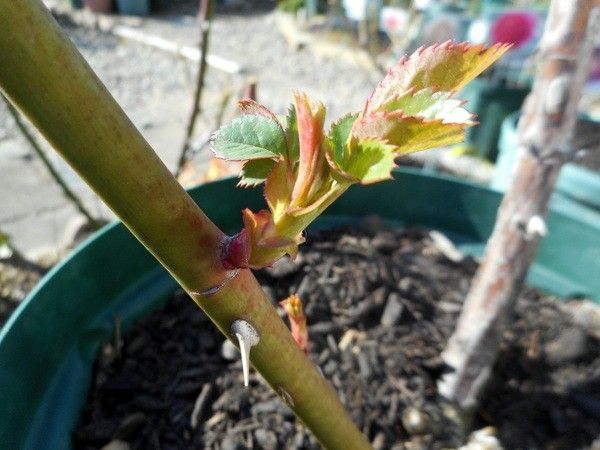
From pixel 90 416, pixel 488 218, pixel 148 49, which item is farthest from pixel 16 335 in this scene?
pixel 148 49

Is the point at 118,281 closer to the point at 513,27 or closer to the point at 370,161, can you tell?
the point at 370,161

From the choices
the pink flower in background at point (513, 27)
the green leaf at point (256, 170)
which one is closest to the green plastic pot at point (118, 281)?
the green leaf at point (256, 170)

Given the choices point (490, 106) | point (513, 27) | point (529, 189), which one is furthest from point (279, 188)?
point (490, 106)

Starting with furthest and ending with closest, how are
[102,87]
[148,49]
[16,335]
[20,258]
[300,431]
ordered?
[148,49]
[20,258]
[300,431]
[16,335]
[102,87]

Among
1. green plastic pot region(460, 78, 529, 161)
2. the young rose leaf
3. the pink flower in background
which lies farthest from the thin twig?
green plastic pot region(460, 78, 529, 161)

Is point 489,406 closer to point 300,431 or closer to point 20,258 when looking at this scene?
point 300,431

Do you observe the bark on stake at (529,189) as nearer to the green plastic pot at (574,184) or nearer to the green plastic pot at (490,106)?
the green plastic pot at (574,184)
